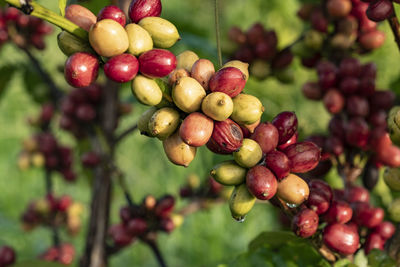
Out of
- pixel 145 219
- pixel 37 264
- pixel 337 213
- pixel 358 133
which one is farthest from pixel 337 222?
pixel 37 264

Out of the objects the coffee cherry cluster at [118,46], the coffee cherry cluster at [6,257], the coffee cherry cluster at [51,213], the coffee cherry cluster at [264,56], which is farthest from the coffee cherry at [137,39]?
the coffee cherry cluster at [51,213]

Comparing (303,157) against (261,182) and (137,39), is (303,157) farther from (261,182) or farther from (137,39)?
(137,39)

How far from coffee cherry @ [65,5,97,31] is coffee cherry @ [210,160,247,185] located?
0.91 feet

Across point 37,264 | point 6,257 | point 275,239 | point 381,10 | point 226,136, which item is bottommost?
point 6,257

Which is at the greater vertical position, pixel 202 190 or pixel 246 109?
pixel 246 109

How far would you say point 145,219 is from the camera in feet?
4.26

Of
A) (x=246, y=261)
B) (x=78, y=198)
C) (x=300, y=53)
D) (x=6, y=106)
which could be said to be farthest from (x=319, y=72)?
(x=6, y=106)

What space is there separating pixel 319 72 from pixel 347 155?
0.73 ft

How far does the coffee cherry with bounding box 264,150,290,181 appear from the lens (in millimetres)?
726

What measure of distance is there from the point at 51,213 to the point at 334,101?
1190 mm

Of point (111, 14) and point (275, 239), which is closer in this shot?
point (111, 14)

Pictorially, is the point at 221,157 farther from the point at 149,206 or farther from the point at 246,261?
the point at 246,261

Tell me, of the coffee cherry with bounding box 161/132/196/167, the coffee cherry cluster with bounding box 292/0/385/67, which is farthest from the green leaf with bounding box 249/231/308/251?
the coffee cherry cluster with bounding box 292/0/385/67

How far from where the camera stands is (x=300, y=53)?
4.53 feet
